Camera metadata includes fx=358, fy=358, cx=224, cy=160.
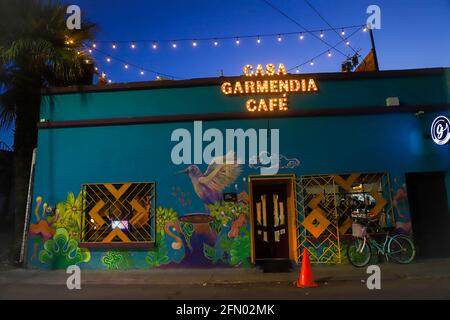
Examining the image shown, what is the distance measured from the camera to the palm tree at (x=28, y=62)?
11094 millimetres

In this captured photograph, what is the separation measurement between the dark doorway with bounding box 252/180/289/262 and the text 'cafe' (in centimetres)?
3

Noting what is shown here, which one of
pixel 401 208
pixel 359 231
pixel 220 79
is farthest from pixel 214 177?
pixel 401 208

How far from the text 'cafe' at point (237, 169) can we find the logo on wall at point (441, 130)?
0.13 ft

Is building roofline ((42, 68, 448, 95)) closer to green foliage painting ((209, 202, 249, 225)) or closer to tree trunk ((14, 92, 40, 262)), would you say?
tree trunk ((14, 92, 40, 262))

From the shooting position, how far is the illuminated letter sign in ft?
36.3

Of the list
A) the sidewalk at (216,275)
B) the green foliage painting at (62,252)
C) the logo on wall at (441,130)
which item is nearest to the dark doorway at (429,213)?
the sidewalk at (216,275)

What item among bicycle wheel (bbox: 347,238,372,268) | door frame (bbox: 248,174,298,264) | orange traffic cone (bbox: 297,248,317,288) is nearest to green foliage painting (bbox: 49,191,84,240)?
door frame (bbox: 248,174,298,264)

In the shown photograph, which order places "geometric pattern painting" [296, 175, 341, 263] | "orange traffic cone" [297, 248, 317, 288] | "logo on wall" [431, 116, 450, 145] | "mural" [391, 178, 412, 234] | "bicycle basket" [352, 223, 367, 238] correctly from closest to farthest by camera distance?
"orange traffic cone" [297, 248, 317, 288], "bicycle basket" [352, 223, 367, 238], "logo on wall" [431, 116, 450, 145], "geometric pattern painting" [296, 175, 341, 263], "mural" [391, 178, 412, 234]

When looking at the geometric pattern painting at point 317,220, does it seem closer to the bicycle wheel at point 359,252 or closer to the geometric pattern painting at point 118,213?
the bicycle wheel at point 359,252

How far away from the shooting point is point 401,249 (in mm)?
9938

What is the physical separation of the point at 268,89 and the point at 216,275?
573 cm
